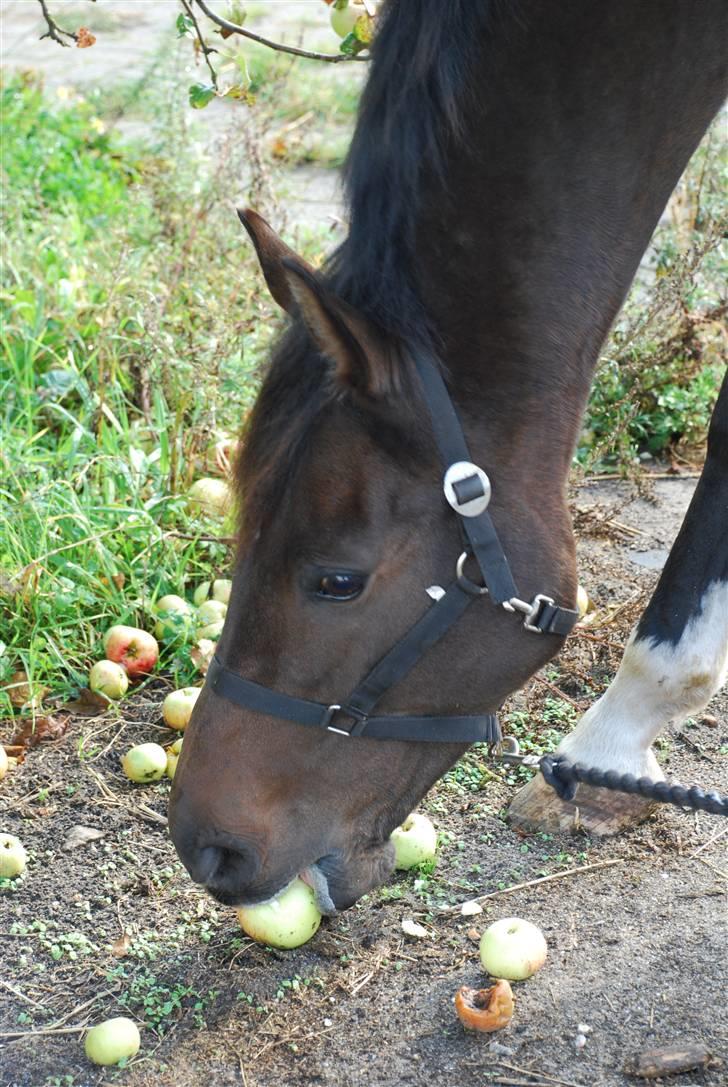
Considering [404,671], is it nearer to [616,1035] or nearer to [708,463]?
[616,1035]

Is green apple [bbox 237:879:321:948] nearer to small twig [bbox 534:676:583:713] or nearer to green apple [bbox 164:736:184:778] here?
green apple [bbox 164:736:184:778]

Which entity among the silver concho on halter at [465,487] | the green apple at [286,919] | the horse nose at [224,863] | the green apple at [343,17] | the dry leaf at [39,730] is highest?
the green apple at [343,17]

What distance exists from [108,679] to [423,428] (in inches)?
63.2

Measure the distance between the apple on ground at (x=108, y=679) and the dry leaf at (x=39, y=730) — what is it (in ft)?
0.41

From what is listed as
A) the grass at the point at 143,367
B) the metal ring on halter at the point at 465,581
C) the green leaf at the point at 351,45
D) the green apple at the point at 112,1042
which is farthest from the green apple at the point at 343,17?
the green apple at the point at 112,1042

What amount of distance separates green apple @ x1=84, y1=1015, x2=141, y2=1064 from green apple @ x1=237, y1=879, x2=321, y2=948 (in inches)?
12.0

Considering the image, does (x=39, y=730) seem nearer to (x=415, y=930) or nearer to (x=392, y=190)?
(x=415, y=930)

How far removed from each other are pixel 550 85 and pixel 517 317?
0.39 metres

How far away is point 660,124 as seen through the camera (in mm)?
2178

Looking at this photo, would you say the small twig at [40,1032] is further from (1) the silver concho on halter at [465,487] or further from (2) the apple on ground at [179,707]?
(1) the silver concho on halter at [465,487]

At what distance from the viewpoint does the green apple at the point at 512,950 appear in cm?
232

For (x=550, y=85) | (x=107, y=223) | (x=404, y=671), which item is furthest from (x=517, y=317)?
(x=107, y=223)

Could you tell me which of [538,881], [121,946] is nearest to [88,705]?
[121,946]

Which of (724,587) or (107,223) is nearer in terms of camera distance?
(724,587)
